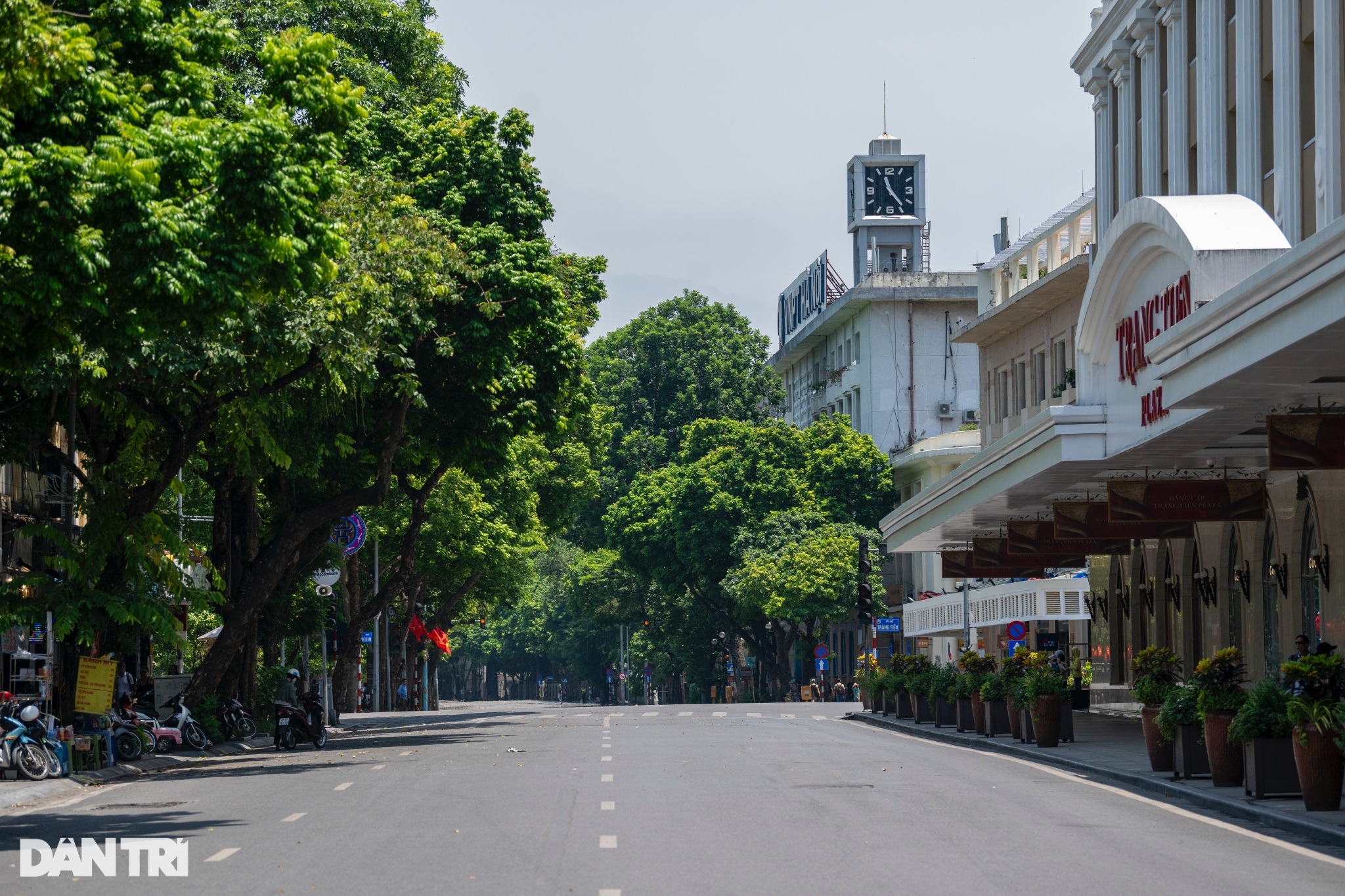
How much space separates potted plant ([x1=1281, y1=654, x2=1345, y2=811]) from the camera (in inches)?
613

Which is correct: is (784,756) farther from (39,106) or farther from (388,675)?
(388,675)

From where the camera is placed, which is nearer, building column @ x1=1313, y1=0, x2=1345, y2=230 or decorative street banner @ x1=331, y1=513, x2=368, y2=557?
building column @ x1=1313, y1=0, x2=1345, y2=230

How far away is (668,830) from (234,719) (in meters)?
20.9

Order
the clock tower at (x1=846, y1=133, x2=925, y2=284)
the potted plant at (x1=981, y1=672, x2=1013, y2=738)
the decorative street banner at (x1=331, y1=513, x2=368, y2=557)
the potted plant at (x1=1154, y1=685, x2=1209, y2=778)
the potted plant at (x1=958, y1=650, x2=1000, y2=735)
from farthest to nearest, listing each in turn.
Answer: the clock tower at (x1=846, y1=133, x2=925, y2=284), the decorative street banner at (x1=331, y1=513, x2=368, y2=557), the potted plant at (x1=958, y1=650, x2=1000, y2=735), the potted plant at (x1=981, y1=672, x2=1013, y2=738), the potted plant at (x1=1154, y1=685, x2=1209, y2=778)

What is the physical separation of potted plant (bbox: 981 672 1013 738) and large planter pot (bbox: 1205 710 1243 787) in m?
11.2

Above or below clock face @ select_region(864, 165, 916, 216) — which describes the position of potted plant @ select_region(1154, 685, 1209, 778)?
below

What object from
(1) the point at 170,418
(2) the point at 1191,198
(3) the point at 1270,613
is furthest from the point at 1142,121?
(1) the point at 170,418

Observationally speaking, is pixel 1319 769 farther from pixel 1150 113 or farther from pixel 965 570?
pixel 965 570

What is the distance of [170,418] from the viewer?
26.8 meters

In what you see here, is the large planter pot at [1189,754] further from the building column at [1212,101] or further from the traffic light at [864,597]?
the traffic light at [864,597]

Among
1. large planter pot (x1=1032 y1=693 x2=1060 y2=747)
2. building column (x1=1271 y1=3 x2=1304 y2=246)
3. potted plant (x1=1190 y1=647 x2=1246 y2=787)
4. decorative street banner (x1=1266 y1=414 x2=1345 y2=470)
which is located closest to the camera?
potted plant (x1=1190 y1=647 x2=1246 y2=787)

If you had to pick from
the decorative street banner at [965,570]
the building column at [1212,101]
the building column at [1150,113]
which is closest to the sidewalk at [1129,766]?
the decorative street banner at [965,570]

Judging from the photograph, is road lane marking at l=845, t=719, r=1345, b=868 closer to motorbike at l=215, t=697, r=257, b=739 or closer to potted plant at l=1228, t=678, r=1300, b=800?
potted plant at l=1228, t=678, r=1300, b=800

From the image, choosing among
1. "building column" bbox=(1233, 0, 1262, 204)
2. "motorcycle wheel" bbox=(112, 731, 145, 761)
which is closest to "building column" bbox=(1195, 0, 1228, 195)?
"building column" bbox=(1233, 0, 1262, 204)
